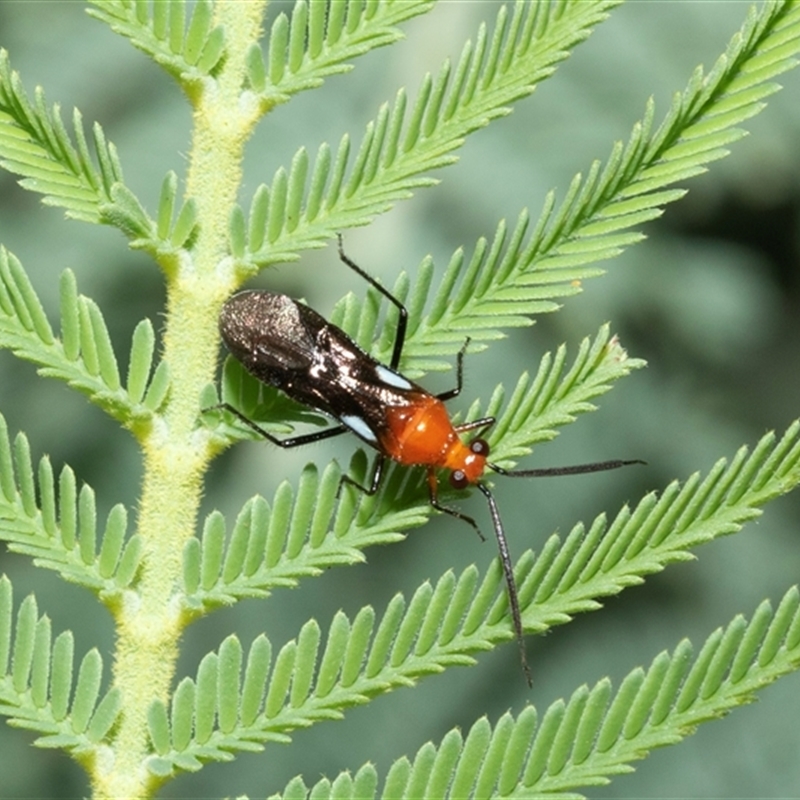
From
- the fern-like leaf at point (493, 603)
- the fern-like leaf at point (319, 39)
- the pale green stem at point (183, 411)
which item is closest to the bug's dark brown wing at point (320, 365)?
the pale green stem at point (183, 411)

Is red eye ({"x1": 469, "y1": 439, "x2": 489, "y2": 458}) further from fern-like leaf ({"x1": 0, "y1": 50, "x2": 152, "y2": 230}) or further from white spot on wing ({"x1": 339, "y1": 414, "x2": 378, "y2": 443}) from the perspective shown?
fern-like leaf ({"x1": 0, "y1": 50, "x2": 152, "y2": 230})

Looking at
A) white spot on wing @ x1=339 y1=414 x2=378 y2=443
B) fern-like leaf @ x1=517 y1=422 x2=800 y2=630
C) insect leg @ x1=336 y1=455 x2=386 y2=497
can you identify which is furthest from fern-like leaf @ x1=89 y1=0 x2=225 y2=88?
white spot on wing @ x1=339 y1=414 x2=378 y2=443

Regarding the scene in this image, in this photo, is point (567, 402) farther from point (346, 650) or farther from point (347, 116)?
point (347, 116)

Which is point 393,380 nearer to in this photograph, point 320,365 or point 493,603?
point 320,365

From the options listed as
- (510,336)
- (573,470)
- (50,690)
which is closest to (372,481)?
(50,690)

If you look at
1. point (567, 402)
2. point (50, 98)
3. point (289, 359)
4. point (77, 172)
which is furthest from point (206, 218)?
point (50, 98)

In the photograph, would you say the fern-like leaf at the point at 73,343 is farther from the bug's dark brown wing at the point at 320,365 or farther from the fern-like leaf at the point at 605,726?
the fern-like leaf at the point at 605,726

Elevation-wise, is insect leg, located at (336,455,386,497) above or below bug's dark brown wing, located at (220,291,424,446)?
below
